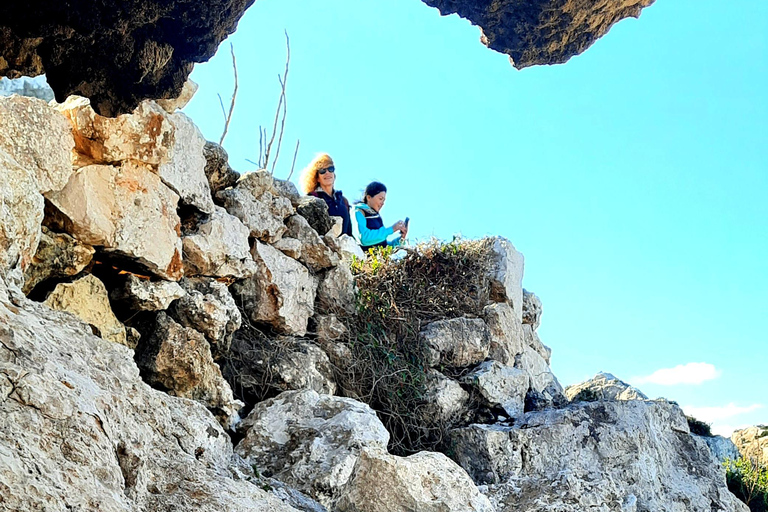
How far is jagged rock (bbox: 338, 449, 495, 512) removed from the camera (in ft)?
9.88

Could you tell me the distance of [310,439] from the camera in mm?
4102

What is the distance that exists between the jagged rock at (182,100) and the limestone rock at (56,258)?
108cm

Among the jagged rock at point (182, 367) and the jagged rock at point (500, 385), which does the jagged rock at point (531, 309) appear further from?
the jagged rock at point (182, 367)

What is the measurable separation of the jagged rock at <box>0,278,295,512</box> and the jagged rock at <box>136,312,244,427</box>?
4.22ft

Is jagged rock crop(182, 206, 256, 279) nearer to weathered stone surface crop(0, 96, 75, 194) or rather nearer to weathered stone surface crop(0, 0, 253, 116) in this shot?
weathered stone surface crop(0, 96, 75, 194)

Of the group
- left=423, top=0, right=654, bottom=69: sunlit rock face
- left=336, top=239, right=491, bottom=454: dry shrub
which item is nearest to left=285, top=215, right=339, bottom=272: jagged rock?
left=336, top=239, right=491, bottom=454: dry shrub

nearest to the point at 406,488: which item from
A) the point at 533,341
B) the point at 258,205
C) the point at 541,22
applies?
the point at 541,22

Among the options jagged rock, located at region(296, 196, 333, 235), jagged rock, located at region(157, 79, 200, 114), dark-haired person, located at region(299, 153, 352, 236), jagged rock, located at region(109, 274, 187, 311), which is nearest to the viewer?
jagged rock, located at region(109, 274, 187, 311)

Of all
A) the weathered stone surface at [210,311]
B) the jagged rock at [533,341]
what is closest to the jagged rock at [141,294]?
the weathered stone surface at [210,311]

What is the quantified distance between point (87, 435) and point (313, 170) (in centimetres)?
535

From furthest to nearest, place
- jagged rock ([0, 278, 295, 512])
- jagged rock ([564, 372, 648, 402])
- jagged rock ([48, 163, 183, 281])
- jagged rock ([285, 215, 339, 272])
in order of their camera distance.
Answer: jagged rock ([564, 372, 648, 402]), jagged rock ([285, 215, 339, 272]), jagged rock ([48, 163, 183, 281]), jagged rock ([0, 278, 295, 512])

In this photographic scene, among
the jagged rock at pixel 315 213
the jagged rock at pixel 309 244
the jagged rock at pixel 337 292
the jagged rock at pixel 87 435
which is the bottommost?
the jagged rock at pixel 87 435

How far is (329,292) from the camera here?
608cm

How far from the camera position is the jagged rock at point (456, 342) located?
629 cm
